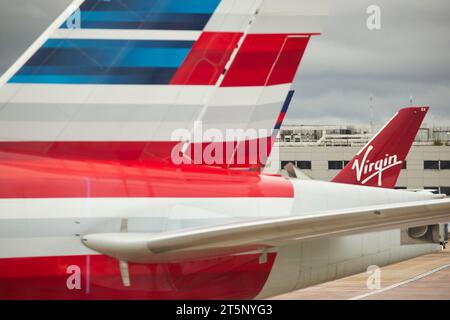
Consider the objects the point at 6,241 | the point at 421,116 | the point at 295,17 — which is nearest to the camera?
the point at 6,241

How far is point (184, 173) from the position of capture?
768 centimetres

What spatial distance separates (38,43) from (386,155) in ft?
65.8

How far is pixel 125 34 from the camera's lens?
26.1ft

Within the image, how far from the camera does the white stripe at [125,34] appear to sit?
305 inches

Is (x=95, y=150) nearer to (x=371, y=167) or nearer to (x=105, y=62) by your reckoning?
(x=105, y=62)

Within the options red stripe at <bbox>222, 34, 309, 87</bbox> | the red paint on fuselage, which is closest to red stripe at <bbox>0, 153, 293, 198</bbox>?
the red paint on fuselage

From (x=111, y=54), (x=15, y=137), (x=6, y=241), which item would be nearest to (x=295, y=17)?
(x=111, y=54)

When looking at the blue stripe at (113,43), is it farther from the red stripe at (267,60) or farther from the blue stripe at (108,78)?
the red stripe at (267,60)

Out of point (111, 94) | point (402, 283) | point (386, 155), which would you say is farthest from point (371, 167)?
point (111, 94)

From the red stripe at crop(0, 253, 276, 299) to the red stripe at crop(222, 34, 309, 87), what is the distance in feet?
7.59

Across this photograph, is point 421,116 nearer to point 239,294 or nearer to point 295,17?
point 295,17

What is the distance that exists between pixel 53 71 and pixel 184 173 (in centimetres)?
172

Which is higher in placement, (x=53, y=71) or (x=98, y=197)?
(x=53, y=71)

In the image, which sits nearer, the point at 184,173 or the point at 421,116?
the point at 184,173
